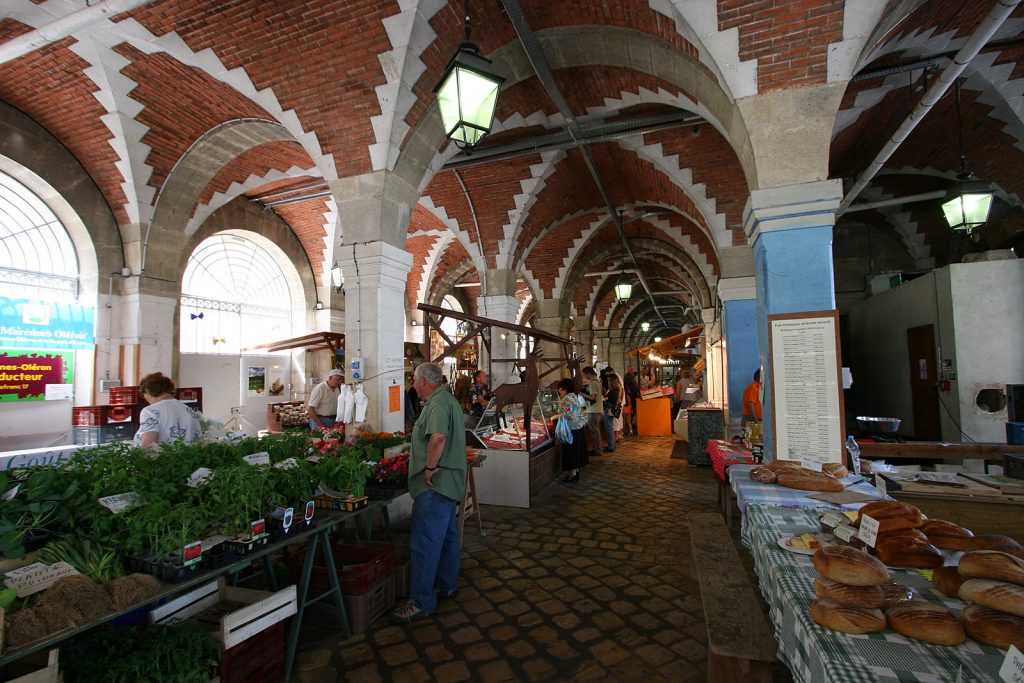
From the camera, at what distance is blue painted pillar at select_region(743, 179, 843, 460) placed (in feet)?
12.2

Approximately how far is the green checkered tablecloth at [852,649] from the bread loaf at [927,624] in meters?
0.02

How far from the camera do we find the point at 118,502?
7.80 ft

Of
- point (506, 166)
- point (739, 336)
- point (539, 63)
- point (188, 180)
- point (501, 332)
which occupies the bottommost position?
point (739, 336)

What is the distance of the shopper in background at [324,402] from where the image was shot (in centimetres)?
643

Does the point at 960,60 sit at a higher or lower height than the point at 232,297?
higher

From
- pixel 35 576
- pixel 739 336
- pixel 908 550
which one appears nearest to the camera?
pixel 908 550

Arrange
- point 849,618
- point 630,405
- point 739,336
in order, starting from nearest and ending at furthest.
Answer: point 849,618
point 739,336
point 630,405

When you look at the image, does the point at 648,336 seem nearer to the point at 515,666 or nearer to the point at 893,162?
Answer: the point at 893,162

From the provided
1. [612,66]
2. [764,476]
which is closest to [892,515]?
[764,476]

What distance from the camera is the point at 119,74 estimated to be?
6188mm

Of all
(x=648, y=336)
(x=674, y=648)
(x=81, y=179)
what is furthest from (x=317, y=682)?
(x=648, y=336)

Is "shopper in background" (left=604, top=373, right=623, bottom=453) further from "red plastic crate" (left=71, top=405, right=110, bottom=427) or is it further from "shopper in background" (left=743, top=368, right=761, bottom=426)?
"red plastic crate" (left=71, top=405, right=110, bottom=427)

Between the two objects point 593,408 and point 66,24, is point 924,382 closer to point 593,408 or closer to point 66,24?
point 593,408

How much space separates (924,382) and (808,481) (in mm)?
5756
